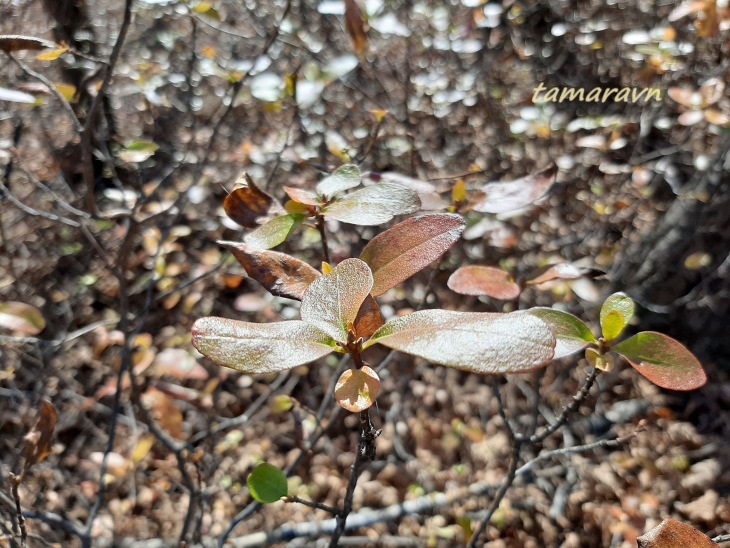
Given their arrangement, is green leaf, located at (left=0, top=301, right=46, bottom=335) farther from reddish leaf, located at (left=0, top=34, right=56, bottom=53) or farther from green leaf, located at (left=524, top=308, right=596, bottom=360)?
green leaf, located at (left=524, top=308, right=596, bottom=360)

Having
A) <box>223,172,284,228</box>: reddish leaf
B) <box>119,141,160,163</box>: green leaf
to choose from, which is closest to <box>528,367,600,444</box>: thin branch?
<box>223,172,284,228</box>: reddish leaf

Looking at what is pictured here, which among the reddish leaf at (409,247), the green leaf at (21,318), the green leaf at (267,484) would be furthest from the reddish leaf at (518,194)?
the green leaf at (21,318)

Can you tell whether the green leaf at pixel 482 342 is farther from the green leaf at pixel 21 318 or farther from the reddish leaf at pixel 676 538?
the green leaf at pixel 21 318

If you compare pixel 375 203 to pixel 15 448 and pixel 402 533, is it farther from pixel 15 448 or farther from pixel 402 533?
pixel 15 448

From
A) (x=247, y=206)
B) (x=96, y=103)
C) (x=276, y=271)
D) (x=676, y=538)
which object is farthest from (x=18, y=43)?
(x=676, y=538)

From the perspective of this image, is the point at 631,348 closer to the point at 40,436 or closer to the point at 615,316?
the point at 615,316

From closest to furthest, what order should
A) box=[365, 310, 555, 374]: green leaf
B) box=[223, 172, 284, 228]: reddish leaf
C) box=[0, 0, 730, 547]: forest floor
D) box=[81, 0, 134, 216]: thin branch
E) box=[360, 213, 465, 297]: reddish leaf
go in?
box=[365, 310, 555, 374]: green leaf
box=[360, 213, 465, 297]: reddish leaf
box=[223, 172, 284, 228]: reddish leaf
box=[81, 0, 134, 216]: thin branch
box=[0, 0, 730, 547]: forest floor
